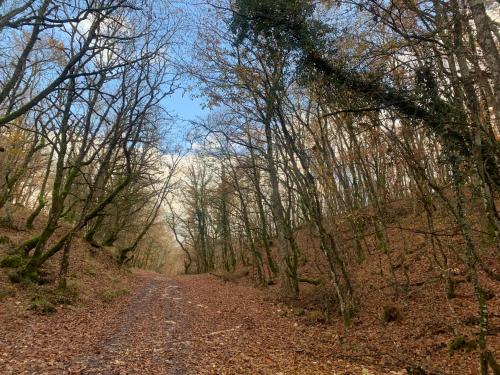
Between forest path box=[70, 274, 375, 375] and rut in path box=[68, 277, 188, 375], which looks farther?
forest path box=[70, 274, 375, 375]

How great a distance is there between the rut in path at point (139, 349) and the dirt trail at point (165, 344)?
1 cm

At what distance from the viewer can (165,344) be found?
7.73 meters

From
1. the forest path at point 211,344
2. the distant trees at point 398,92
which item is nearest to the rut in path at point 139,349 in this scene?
the forest path at point 211,344

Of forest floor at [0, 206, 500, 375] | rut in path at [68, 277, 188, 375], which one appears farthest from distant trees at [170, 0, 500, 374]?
rut in path at [68, 277, 188, 375]

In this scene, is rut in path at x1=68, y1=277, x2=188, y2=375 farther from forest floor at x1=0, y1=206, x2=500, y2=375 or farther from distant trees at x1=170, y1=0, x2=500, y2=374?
distant trees at x1=170, y1=0, x2=500, y2=374

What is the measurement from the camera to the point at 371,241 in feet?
66.4

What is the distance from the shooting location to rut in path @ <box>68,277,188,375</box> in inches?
238

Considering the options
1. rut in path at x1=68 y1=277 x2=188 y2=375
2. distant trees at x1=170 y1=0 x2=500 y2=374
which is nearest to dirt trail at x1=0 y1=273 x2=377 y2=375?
rut in path at x1=68 y1=277 x2=188 y2=375

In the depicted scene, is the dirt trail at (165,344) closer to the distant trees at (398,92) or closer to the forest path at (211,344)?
the forest path at (211,344)

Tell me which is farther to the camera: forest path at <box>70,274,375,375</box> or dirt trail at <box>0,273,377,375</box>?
forest path at <box>70,274,375,375</box>

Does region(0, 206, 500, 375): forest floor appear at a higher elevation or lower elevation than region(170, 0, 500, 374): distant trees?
lower

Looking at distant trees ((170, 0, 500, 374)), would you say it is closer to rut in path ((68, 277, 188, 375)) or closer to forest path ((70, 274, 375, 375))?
forest path ((70, 274, 375, 375))

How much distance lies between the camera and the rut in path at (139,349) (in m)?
6.04

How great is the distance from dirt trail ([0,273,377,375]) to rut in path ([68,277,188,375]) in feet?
0.05
